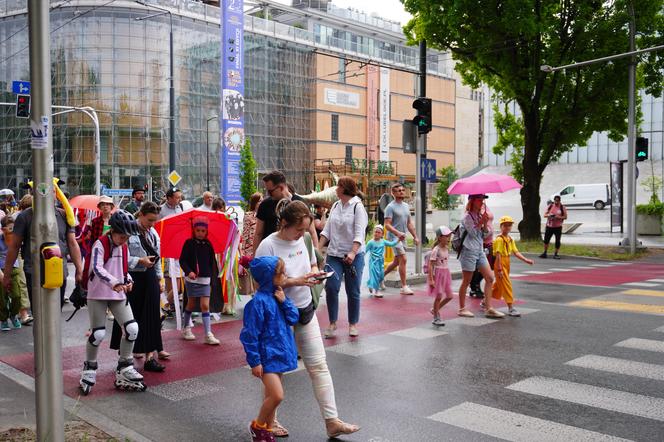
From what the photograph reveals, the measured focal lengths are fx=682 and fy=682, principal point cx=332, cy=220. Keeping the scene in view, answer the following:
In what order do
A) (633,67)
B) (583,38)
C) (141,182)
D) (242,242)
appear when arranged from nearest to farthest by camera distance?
1. (242,242)
2. (633,67)
3. (583,38)
4. (141,182)

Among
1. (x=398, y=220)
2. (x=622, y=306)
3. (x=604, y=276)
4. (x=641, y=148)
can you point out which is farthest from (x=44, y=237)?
(x=641, y=148)

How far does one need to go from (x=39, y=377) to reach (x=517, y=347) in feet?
17.8

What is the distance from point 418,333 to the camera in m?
8.70

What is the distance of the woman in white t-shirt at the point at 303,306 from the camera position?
4828 millimetres

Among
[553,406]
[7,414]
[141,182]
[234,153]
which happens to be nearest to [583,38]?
[234,153]

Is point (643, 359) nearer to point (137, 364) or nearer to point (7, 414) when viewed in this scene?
point (137, 364)

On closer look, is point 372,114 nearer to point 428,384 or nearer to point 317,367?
point 428,384

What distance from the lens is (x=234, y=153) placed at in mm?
31906

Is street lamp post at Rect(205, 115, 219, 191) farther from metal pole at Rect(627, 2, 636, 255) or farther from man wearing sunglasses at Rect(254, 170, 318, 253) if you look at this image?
man wearing sunglasses at Rect(254, 170, 318, 253)

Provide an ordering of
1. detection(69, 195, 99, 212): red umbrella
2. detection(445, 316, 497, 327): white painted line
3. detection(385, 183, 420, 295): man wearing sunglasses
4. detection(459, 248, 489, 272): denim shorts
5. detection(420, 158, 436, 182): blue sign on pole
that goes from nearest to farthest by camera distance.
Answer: detection(69, 195, 99, 212): red umbrella
detection(445, 316, 497, 327): white painted line
detection(459, 248, 489, 272): denim shorts
detection(385, 183, 420, 295): man wearing sunglasses
detection(420, 158, 436, 182): blue sign on pole

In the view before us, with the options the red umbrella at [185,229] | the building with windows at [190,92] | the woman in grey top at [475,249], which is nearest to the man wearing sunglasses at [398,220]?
the woman in grey top at [475,249]

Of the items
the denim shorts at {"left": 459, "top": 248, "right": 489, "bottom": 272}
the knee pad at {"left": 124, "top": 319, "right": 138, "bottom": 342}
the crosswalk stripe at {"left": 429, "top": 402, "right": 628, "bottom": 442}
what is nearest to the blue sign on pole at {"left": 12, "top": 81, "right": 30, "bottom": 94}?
the denim shorts at {"left": 459, "top": 248, "right": 489, "bottom": 272}

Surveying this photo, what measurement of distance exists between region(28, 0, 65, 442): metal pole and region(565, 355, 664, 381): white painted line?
5089mm

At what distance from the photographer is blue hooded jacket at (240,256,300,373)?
4531 millimetres
